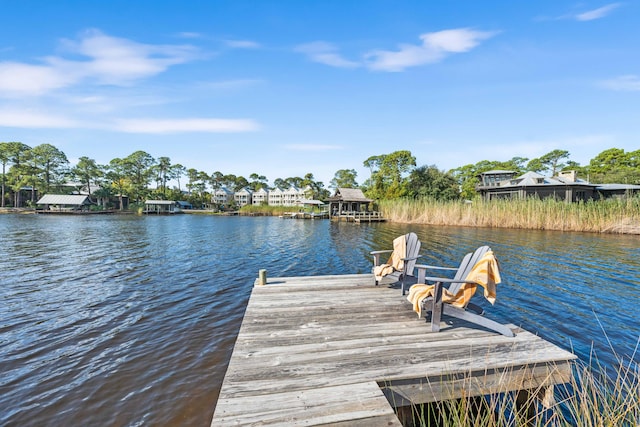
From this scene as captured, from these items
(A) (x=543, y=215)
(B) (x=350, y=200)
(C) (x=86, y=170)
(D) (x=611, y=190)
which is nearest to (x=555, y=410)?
(A) (x=543, y=215)

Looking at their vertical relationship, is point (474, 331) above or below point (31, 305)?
above

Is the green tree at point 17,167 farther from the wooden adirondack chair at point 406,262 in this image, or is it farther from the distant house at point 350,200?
the wooden adirondack chair at point 406,262

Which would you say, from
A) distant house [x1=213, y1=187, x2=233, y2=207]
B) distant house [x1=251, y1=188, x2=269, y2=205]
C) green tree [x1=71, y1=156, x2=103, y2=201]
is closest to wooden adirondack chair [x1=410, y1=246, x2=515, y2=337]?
green tree [x1=71, y1=156, x2=103, y2=201]

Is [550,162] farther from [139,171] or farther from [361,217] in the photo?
[139,171]

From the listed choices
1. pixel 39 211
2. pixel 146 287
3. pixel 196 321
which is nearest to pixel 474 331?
pixel 196 321

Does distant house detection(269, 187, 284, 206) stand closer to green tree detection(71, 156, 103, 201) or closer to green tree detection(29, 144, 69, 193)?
green tree detection(71, 156, 103, 201)

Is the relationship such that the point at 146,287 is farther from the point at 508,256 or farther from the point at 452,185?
the point at 452,185

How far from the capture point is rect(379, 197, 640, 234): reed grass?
17.6 metres

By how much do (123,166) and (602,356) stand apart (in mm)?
74459

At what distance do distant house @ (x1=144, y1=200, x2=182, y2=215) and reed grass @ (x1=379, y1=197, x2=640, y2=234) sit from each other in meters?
47.3

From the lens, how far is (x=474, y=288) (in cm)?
354

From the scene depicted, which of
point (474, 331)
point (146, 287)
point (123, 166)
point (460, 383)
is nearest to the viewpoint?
point (460, 383)

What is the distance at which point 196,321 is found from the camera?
539 cm

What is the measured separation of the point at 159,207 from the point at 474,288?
62.2 meters
